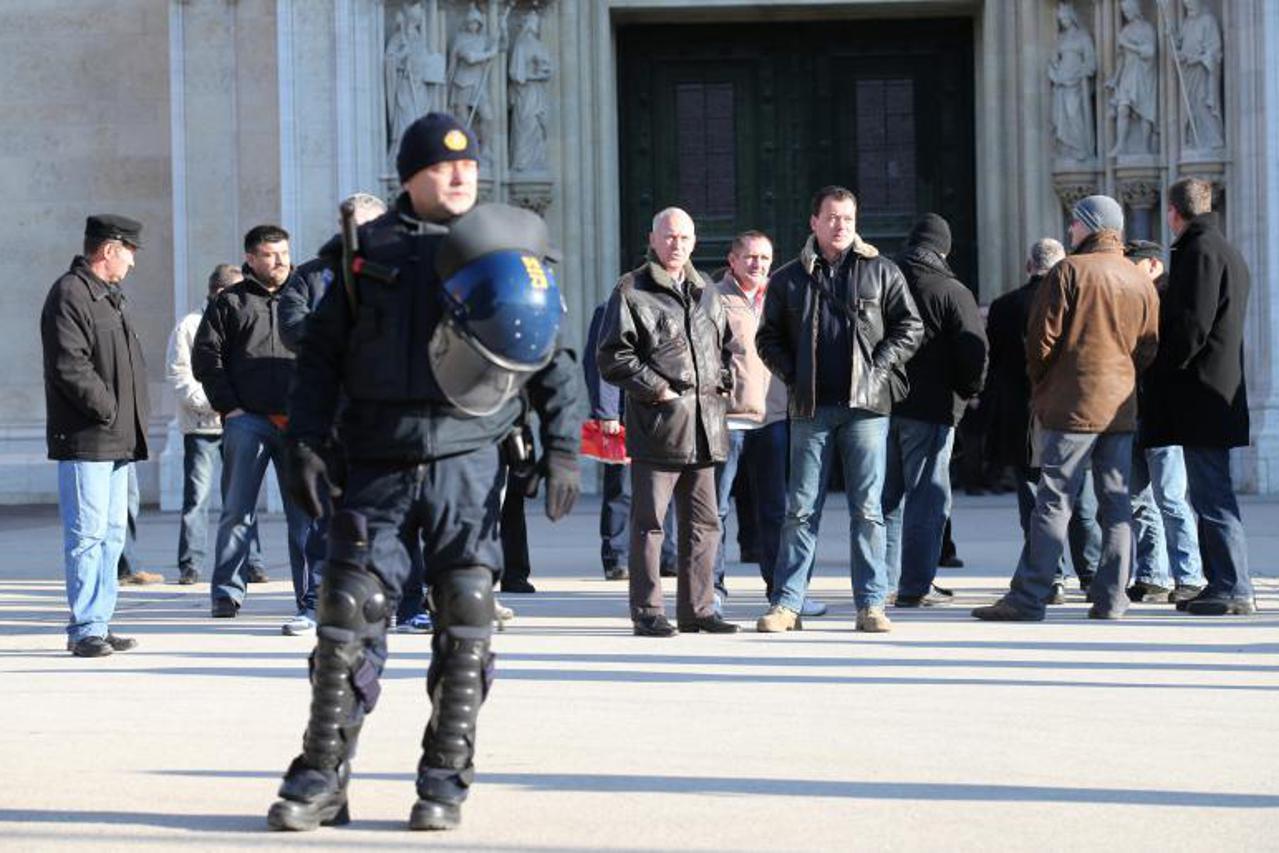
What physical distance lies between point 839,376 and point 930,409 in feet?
3.63

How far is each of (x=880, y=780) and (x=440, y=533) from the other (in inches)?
53.0

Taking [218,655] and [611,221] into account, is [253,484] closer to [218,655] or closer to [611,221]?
[218,655]

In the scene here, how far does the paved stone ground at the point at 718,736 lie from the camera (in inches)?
225

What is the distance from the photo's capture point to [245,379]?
437 inches

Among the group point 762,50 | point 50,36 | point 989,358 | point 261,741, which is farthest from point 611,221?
point 261,741

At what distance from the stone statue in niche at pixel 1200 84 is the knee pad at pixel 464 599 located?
1425 cm

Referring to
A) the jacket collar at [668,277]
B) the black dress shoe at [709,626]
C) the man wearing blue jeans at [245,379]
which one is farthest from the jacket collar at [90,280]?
the black dress shoe at [709,626]

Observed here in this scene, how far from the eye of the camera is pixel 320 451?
6.04 m

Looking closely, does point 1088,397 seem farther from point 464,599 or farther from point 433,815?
point 433,815

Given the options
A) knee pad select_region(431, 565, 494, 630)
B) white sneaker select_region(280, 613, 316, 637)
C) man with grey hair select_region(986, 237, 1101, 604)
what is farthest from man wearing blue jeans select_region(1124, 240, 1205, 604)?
knee pad select_region(431, 565, 494, 630)

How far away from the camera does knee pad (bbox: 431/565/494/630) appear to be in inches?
234

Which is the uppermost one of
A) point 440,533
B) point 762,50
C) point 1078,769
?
point 762,50

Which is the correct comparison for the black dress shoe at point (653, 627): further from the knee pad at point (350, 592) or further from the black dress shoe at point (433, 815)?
the black dress shoe at point (433, 815)

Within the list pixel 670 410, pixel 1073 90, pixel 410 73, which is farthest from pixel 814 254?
pixel 410 73
